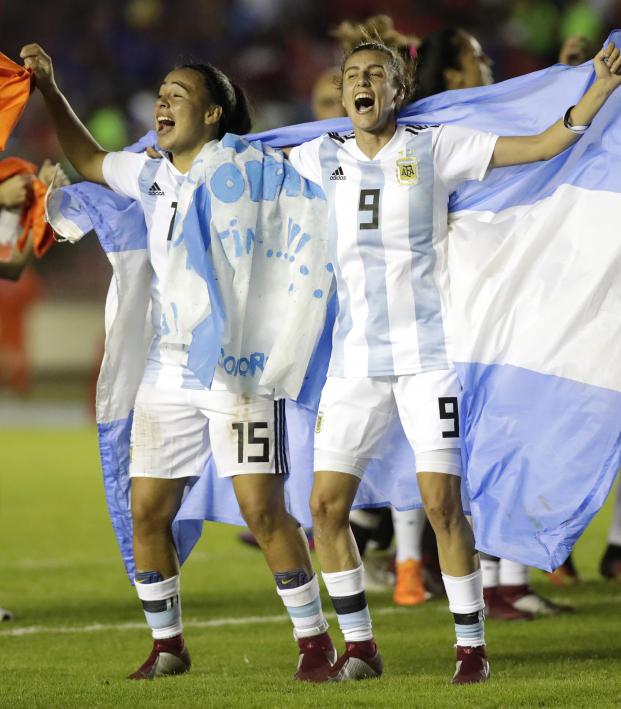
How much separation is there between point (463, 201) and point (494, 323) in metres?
0.44

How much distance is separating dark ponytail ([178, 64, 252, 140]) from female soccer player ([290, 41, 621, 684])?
492mm

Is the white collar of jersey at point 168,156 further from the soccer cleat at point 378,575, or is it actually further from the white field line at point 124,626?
the soccer cleat at point 378,575

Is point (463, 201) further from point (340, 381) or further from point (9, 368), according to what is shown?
point (9, 368)

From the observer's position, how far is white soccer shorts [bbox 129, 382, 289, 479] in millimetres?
4703

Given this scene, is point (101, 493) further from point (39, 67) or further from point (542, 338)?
point (542, 338)

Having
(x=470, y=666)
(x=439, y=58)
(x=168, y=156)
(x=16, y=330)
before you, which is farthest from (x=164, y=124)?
(x=16, y=330)

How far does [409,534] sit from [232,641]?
146 centimetres

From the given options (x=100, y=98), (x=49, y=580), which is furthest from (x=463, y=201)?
(x=100, y=98)

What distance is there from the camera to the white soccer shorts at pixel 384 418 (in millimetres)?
4523

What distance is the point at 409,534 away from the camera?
6.82 m

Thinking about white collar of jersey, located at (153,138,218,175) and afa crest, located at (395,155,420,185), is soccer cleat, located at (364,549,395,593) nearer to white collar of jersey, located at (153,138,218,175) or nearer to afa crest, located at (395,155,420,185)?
white collar of jersey, located at (153,138,218,175)

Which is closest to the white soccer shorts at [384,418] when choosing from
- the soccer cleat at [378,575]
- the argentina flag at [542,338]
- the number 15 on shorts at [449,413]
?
the number 15 on shorts at [449,413]

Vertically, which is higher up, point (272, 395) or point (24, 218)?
point (24, 218)

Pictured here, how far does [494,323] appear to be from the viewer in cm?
480
